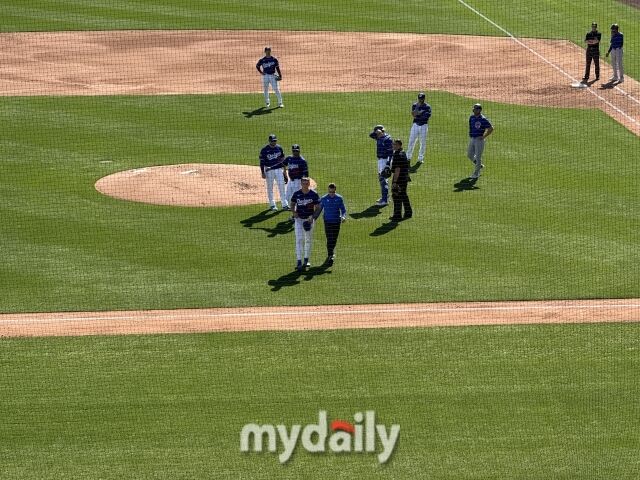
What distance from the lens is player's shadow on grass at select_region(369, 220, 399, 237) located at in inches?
829

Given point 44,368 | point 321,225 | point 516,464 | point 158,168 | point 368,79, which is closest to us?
point 516,464

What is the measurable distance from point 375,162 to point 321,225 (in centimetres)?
415

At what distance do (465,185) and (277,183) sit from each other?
163 inches

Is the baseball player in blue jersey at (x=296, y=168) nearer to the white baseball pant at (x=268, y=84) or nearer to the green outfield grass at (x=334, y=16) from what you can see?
the white baseball pant at (x=268, y=84)

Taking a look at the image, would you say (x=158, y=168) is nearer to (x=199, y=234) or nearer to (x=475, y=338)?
(x=199, y=234)

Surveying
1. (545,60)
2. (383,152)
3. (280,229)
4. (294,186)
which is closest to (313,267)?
(280,229)

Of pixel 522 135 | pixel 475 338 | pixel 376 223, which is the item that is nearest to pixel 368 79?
pixel 522 135

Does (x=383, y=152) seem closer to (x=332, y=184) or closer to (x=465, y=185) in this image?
(x=465, y=185)

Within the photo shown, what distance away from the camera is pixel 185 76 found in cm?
3266

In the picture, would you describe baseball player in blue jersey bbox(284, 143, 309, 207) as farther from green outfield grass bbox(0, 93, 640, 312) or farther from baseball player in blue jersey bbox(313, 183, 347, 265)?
baseball player in blue jersey bbox(313, 183, 347, 265)

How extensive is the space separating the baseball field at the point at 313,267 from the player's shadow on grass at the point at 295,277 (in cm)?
7

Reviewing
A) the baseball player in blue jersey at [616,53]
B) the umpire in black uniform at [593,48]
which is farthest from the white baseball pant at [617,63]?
the umpire in black uniform at [593,48]

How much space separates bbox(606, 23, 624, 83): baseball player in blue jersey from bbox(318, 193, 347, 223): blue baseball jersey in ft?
48.7

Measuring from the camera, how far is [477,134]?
23.6 m
